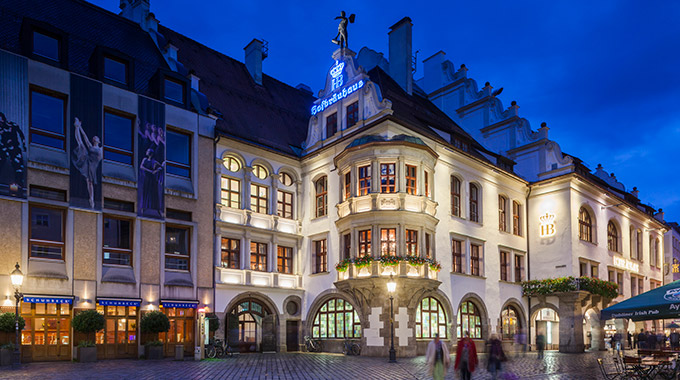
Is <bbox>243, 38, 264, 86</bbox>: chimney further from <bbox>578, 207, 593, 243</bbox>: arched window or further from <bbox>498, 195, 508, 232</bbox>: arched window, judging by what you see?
<bbox>578, 207, 593, 243</bbox>: arched window

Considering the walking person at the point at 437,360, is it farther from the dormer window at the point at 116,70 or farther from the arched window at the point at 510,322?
the arched window at the point at 510,322

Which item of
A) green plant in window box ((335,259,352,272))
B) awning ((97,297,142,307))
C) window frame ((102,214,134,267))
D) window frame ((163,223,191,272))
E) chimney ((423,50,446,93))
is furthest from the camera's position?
chimney ((423,50,446,93))

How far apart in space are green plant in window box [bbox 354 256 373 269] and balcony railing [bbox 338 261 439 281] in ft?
0.33

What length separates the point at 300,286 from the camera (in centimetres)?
3562

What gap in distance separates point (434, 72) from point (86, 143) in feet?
91.4

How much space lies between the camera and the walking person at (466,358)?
15188mm

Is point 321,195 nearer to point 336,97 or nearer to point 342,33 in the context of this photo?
point 336,97

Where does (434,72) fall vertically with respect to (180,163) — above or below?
above

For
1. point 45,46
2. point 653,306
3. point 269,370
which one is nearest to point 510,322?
point 269,370

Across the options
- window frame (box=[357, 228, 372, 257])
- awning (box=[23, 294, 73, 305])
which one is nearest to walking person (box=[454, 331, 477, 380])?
window frame (box=[357, 228, 372, 257])

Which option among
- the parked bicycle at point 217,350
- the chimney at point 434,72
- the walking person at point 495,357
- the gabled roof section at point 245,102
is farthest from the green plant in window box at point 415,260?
the chimney at point 434,72

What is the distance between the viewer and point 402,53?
43.2m

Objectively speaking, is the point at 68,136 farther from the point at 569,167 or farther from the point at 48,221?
the point at 569,167

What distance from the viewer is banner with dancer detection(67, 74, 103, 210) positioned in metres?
27.1
